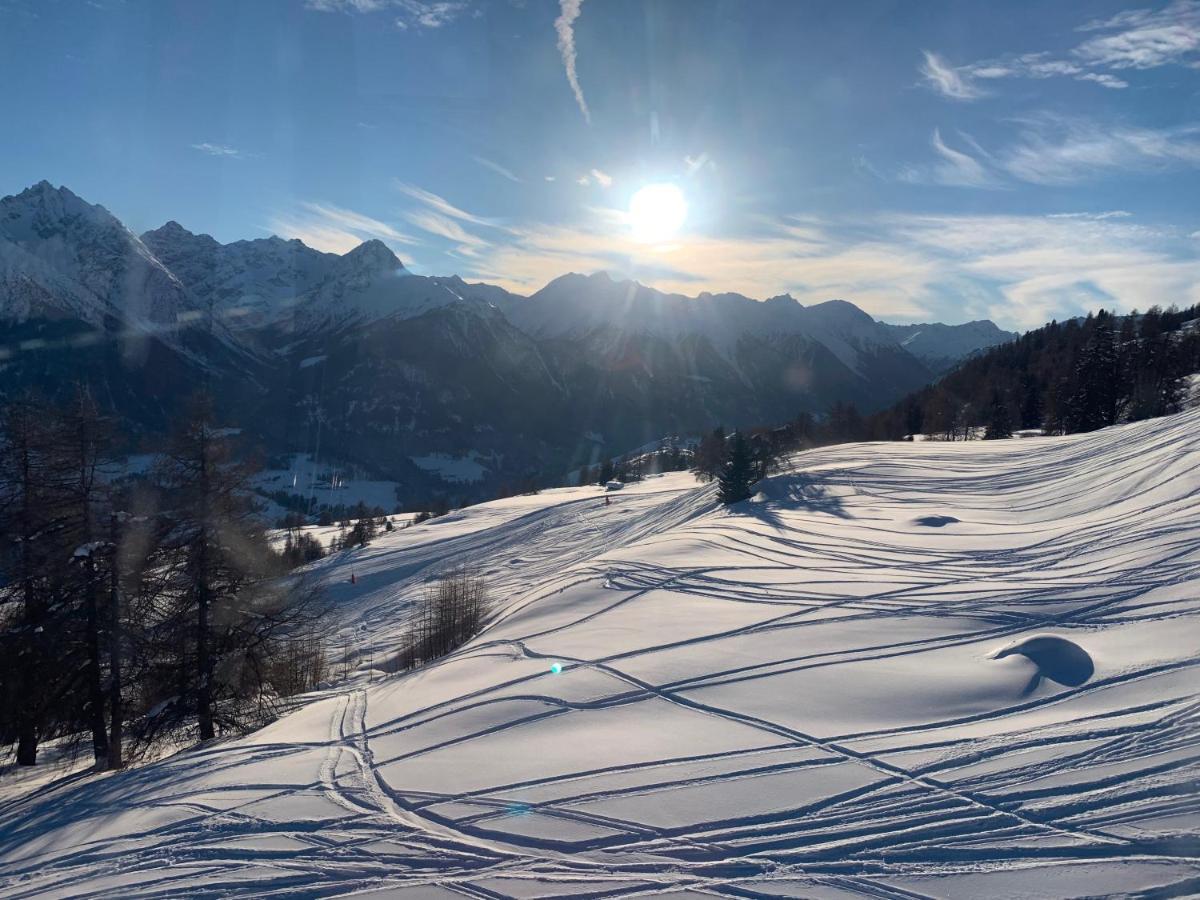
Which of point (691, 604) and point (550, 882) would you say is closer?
point (550, 882)

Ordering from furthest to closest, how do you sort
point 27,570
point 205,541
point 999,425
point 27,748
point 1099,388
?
point 999,425
point 1099,388
point 27,748
point 27,570
point 205,541

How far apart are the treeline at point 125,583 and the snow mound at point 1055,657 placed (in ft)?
46.7

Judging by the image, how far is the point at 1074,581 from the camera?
513 inches

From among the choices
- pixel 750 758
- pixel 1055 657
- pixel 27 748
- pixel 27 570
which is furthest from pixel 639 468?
pixel 750 758

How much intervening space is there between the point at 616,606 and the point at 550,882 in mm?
9834

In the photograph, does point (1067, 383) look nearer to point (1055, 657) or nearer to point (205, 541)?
point (1055, 657)

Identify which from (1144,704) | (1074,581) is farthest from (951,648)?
(1074,581)

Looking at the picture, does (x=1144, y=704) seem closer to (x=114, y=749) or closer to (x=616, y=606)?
(x=616, y=606)

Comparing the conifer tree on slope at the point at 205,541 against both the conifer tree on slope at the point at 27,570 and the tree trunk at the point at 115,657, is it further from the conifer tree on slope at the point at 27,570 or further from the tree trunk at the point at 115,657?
the conifer tree on slope at the point at 27,570

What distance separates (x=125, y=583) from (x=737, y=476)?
907 inches

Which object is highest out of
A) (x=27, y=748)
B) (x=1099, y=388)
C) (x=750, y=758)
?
(x=1099, y=388)

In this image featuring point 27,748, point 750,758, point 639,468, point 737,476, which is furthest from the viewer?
point 639,468

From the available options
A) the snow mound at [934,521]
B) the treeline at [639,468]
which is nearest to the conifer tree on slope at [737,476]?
the snow mound at [934,521]

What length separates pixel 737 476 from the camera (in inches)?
1204
